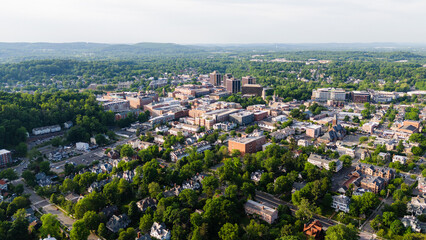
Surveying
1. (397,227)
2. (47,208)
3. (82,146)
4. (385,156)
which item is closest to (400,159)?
(385,156)

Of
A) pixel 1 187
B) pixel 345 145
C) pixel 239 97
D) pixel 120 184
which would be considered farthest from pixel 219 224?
pixel 239 97

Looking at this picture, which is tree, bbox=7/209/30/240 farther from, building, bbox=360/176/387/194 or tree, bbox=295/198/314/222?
building, bbox=360/176/387/194

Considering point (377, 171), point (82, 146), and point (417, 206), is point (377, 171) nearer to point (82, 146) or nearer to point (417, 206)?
point (417, 206)

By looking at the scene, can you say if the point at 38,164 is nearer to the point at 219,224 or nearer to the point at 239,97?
the point at 219,224

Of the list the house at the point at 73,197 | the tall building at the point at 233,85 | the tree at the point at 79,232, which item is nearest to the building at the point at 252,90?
the tall building at the point at 233,85

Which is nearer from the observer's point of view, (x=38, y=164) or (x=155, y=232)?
(x=155, y=232)

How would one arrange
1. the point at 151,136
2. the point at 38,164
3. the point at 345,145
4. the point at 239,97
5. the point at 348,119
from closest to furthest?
the point at 38,164 → the point at 345,145 → the point at 151,136 → the point at 348,119 → the point at 239,97

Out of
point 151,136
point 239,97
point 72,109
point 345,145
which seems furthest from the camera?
point 239,97
